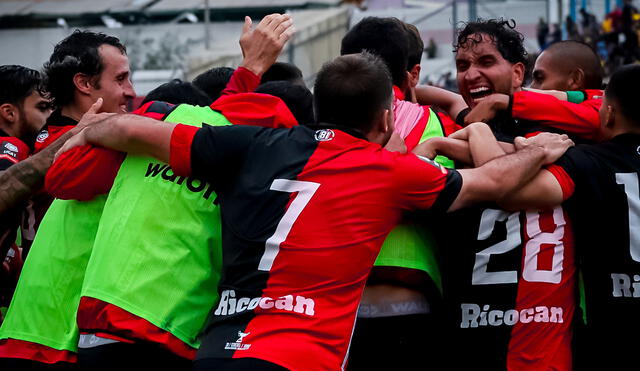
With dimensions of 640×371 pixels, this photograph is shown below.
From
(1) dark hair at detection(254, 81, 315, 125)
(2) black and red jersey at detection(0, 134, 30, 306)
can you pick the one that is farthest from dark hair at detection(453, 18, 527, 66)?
(2) black and red jersey at detection(0, 134, 30, 306)

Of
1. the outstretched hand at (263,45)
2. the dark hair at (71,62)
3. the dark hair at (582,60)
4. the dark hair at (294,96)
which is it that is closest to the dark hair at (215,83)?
the dark hair at (71,62)

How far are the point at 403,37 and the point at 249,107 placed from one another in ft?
3.21

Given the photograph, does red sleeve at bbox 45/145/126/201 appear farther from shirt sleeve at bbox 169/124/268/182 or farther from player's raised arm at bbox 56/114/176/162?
shirt sleeve at bbox 169/124/268/182

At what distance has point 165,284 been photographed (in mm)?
3740

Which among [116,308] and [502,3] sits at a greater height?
[116,308]

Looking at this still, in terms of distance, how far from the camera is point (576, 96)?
4.75m

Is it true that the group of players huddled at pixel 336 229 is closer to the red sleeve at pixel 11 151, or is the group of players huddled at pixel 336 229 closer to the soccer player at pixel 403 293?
the soccer player at pixel 403 293

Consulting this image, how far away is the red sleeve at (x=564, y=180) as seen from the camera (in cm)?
393

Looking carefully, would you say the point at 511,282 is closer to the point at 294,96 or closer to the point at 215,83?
the point at 294,96

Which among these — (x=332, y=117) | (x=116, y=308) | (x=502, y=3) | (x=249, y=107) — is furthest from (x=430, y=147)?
(x=502, y=3)

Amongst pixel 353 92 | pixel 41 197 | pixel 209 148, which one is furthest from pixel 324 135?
pixel 41 197

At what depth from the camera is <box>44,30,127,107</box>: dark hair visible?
15.8 ft

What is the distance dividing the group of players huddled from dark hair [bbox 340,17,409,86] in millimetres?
11

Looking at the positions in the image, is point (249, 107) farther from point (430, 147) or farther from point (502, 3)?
point (502, 3)
